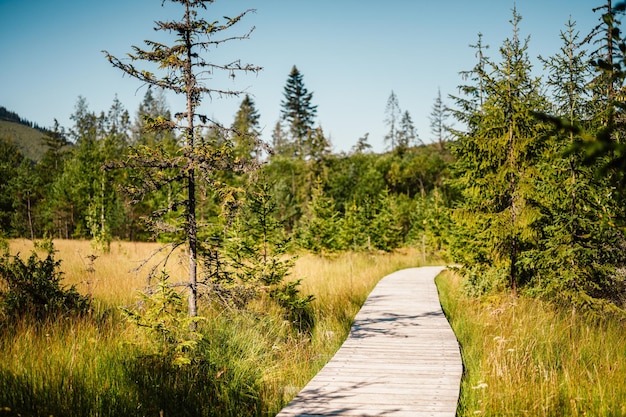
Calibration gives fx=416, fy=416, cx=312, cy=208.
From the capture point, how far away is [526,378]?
16.5 ft

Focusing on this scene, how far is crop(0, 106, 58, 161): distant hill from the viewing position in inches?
4737

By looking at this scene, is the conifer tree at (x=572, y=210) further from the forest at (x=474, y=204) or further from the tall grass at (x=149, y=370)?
the tall grass at (x=149, y=370)

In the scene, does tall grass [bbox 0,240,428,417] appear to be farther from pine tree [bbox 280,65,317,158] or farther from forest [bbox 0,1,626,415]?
pine tree [bbox 280,65,317,158]

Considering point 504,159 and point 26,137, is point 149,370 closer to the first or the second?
point 504,159

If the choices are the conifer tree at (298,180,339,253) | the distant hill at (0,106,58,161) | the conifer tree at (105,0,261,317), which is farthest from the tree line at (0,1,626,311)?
the distant hill at (0,106,58,161)

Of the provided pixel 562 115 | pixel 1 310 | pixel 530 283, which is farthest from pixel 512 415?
pixel 1 310

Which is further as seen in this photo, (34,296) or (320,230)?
(320,230)

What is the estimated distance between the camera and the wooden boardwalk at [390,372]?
444 cm

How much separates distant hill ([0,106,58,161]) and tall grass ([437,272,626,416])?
133278 millimetres

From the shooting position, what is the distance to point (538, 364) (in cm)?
577

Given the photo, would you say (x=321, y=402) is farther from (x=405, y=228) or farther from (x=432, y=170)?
(x=432, y=170)

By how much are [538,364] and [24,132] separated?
168m

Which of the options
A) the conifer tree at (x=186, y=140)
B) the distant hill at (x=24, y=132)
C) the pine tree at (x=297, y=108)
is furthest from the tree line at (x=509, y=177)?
the distant hill at (x=24, y=132)

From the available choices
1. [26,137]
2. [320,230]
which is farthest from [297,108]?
[26,137]
